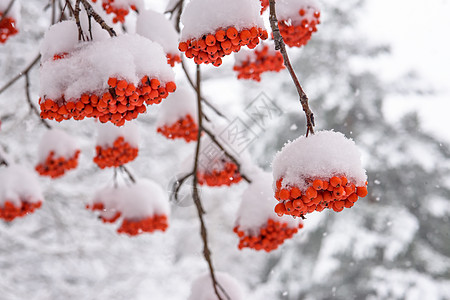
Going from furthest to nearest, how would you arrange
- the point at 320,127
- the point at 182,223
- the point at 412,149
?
1. the point at 182,223
2. the point at 320,127
3. the point at 412,149

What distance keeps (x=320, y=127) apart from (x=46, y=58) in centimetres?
472

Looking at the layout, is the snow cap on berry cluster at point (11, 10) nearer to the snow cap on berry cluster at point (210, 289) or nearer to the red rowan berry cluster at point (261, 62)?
the red rowan berry cluster at point (261, 62)

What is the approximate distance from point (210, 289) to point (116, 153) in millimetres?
909

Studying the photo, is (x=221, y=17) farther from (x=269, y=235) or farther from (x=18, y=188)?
(x=18, y=188)

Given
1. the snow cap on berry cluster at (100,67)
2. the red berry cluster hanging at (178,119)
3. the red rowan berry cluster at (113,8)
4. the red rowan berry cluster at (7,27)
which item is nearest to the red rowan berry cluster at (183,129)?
the red berry cluster hanging at (178,119)

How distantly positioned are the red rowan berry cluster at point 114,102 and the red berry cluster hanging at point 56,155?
1.70m

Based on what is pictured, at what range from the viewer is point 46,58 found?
4.69 feet

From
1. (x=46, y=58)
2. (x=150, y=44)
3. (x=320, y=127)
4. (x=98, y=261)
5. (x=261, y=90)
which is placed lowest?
(x=150, y=44)

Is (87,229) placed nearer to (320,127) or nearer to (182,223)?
(182,223)

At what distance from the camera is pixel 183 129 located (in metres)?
2.64

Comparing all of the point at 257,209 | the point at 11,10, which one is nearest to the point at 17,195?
the point at 11,10

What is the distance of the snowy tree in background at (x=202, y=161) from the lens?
129 cm

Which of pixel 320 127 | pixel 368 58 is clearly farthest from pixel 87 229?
pixel 368 58

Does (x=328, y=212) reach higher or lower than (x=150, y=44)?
higher
